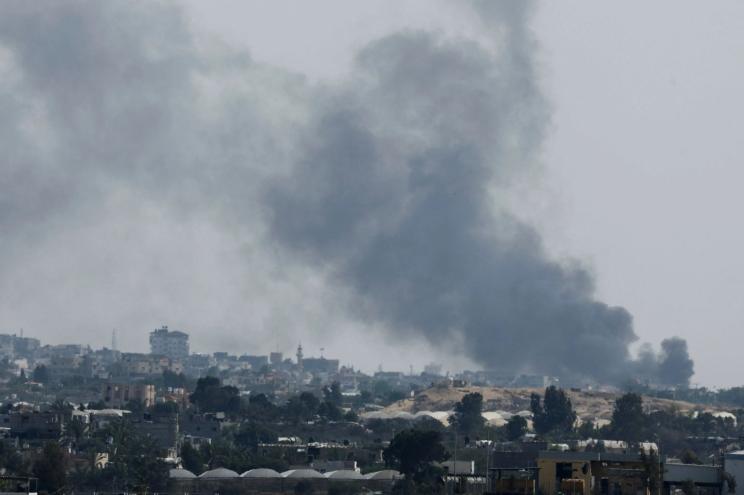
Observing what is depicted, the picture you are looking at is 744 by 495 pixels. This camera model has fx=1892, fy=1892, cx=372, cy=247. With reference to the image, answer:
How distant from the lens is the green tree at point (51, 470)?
121562 millimetres

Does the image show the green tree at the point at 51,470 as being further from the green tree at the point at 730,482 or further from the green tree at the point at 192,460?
the green tree at the point at 730,482

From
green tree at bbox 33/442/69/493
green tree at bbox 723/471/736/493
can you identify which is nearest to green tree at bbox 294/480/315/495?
green tree at bbox 33/442/69/493

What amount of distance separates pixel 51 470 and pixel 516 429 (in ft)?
222

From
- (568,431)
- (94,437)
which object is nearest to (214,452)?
(94,437)

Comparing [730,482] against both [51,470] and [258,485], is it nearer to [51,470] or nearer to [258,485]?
[51,470]

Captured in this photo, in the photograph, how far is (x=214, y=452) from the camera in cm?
15962

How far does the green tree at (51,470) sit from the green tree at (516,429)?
5752cm

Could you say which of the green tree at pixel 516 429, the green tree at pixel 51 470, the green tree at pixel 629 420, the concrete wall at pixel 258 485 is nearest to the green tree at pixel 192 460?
the concrete wall at pixel 258 485

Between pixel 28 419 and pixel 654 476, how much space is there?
101 m

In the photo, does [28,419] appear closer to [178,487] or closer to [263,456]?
[263,456]

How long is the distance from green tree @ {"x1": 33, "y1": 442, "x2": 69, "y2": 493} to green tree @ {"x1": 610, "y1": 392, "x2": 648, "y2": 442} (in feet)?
210

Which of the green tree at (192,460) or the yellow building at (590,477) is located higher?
the green tree at (192,460)

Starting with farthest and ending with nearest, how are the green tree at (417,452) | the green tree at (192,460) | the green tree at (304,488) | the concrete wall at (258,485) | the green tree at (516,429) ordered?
the green tree at (516,429)
the green tree at (192,460)
the green tree at (417,452)
the green tree at (304,488)
the concrete wall at (258,485)

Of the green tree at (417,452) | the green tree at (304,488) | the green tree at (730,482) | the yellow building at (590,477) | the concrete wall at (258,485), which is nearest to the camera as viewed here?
the green tree at (730,482)
